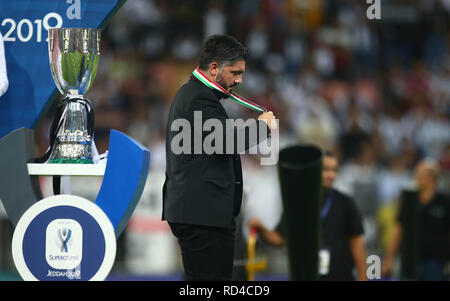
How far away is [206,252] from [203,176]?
0.40m

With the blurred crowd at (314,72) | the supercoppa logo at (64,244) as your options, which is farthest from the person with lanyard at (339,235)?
the blurred crowd at (314,72)

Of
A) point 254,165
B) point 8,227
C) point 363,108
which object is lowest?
point 8,227

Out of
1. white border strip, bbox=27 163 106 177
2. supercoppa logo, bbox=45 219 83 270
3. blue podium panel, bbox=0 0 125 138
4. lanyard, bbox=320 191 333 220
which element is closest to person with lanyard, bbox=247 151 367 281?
lanyard, bbox=320 191 333 220

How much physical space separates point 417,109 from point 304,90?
1.83m

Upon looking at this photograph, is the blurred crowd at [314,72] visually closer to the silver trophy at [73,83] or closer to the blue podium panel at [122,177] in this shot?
the silver trophy at [73,83]

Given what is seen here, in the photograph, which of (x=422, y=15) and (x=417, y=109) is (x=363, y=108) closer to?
(x=417, y=109)

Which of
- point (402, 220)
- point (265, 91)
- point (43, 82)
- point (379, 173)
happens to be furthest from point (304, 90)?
point (43, 82)

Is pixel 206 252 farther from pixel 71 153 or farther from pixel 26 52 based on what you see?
pixel 26 52

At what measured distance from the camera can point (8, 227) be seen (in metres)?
11.1

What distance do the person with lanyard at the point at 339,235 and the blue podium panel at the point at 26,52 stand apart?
216 cm

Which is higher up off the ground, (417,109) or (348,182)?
(417,109)

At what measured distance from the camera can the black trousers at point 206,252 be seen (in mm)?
4812

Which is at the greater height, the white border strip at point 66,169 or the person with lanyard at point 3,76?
the person with lanyard at point 3,76
